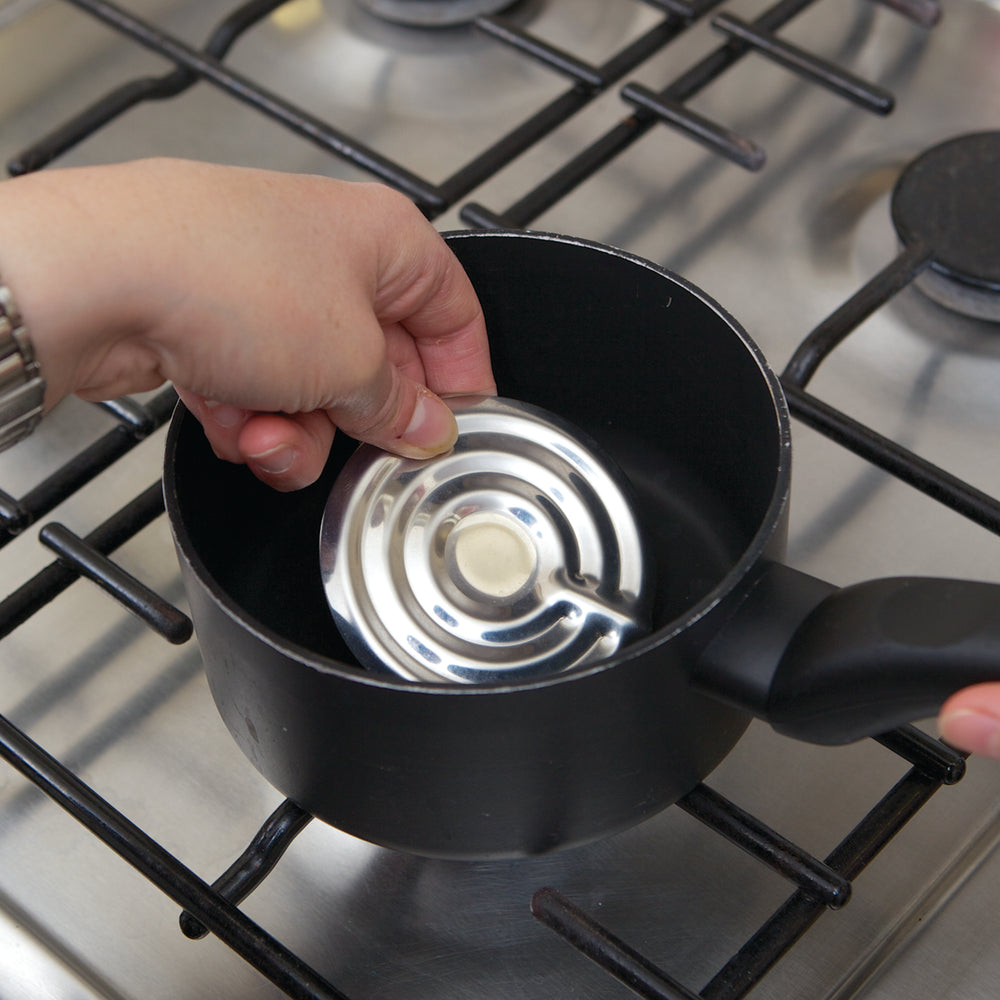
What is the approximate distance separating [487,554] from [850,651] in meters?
0.18

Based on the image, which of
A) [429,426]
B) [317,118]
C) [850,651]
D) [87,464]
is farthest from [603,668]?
[317,118]

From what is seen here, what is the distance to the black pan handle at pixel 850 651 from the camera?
33 cm

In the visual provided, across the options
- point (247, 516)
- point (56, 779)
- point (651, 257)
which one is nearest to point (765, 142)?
point (651, 257)

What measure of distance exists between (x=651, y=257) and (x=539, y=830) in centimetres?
33

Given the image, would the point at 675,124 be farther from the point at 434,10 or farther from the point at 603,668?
the point at 603,668

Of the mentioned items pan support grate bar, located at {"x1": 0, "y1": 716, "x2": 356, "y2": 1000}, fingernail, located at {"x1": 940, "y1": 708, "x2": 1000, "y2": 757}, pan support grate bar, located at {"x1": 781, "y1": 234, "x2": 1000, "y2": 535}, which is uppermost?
fingernail, located at {"x1": 940, "y1": 708, "x2": 1000, "y2": 757}

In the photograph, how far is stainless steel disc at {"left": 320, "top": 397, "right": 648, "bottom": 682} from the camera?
1.57 ft

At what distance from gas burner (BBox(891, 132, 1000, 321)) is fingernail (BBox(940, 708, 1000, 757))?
0.31 metres

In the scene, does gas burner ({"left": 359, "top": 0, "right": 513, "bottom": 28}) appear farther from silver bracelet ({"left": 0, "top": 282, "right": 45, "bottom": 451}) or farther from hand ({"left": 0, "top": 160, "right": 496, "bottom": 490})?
silver bracelet ({"left": 0, "top": 282, "right": 45, "bottom": 451})

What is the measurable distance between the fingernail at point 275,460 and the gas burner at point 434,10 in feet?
1.16

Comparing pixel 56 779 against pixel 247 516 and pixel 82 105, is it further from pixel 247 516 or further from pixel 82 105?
pixel 82 105

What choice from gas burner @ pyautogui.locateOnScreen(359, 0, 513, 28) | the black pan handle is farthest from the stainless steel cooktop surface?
the black pan handle

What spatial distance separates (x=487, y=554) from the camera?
50 centimetres

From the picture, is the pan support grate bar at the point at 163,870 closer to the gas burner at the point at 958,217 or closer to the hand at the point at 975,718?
the hand at the point at 975,718
